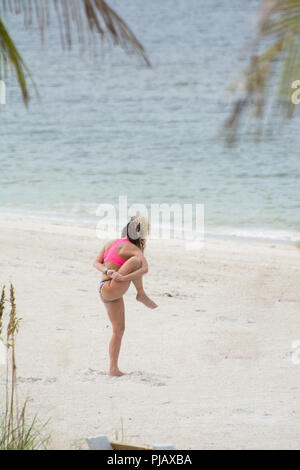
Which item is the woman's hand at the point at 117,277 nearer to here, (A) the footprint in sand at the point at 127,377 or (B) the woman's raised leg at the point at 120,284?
(B) the woman's raised leg at the point at 120,284

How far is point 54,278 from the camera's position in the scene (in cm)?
1169

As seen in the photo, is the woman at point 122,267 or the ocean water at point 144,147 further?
the ocean water at point 144,147

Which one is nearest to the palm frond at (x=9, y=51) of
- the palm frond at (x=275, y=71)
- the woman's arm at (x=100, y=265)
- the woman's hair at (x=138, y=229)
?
the palm frond at (x=275, y=71)

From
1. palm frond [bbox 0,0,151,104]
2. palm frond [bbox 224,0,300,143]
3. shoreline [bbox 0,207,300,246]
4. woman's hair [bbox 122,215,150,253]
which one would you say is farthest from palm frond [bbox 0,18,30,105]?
shoreline [bbox 0,207,300,246]

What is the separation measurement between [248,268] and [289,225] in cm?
613

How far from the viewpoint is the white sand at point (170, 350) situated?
647cm

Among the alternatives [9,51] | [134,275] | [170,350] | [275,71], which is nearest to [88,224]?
[170,350]

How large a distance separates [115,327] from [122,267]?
607mm

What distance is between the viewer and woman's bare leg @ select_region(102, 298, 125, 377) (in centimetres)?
729

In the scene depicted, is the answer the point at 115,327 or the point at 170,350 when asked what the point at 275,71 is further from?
the point at 170,350

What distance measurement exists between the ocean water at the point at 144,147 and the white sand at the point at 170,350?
87.5 inches

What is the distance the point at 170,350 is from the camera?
863cm

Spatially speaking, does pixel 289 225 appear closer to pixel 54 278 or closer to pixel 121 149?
pixel 54 278

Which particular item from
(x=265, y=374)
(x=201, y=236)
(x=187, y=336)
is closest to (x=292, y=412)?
(x=265, y=374)
